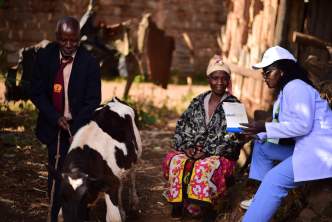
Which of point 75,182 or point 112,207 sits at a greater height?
point 75,182

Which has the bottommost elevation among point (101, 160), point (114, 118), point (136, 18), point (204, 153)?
point (204, 153)

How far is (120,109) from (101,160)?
0.78 meters

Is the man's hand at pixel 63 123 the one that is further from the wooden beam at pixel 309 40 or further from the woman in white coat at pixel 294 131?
the wooden beam at pixel 309 40

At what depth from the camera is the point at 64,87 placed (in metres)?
4.45

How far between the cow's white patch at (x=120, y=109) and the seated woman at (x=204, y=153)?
1.86ft

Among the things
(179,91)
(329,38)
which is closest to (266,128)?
(329,38)

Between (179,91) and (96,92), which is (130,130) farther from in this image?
(179,91)

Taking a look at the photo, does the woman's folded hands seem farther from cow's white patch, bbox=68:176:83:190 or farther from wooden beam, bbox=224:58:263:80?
wooden beam, bbox=224:58:263:80

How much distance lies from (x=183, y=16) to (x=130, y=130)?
1035 cm

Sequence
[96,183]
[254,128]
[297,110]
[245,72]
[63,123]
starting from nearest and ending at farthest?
[297,110]
[96,183]
[254,128]
[63,123]
[245,72]

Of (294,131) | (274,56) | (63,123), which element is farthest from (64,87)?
(294,131)

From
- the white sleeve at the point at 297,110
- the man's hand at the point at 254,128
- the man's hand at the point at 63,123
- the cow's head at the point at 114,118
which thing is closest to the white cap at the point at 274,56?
the white sleeve at the point at 297,110

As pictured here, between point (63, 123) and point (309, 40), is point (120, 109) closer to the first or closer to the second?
point (63, 123)

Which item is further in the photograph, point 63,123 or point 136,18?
point 136,18
